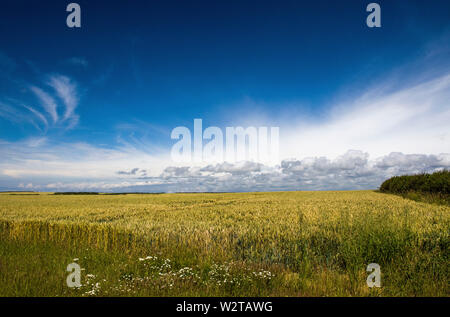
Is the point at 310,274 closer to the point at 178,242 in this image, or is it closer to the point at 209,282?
the point at 209,282

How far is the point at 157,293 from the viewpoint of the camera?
5328 mm

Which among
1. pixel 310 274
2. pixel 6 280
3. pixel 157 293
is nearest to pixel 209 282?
pixel 157 293

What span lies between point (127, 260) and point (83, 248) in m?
2.99

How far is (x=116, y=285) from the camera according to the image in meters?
5.89

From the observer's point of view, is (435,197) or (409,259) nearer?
(409,259)

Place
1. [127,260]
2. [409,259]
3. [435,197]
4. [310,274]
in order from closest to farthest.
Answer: [310,274]
[409,259]
[127,260]
[435,197]
